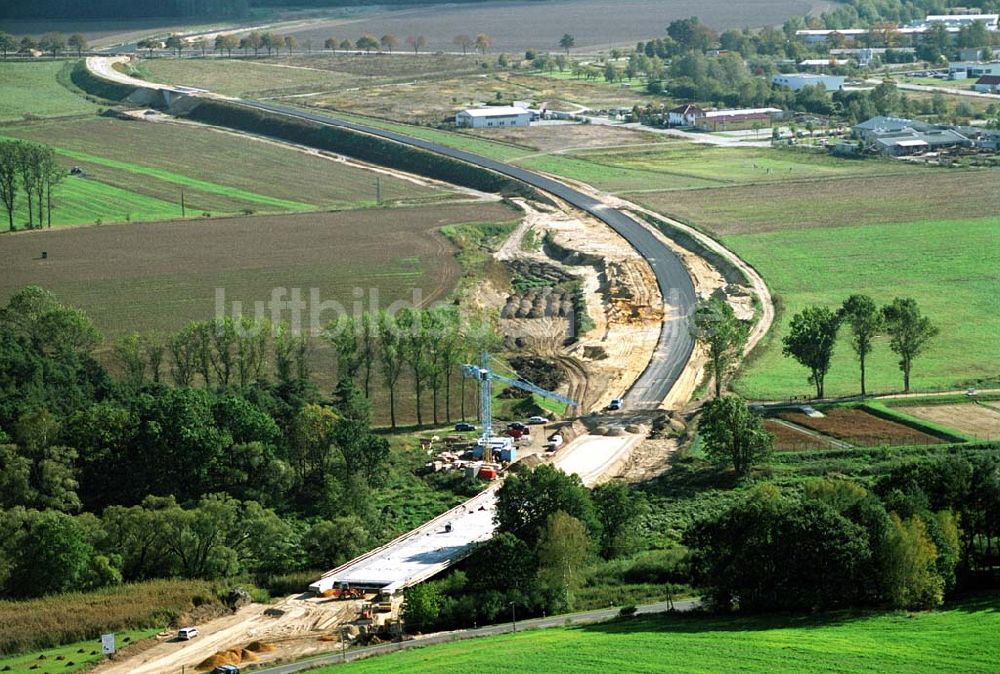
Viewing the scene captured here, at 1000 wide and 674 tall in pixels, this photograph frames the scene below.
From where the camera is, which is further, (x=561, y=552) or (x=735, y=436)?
(x=735, y=436)

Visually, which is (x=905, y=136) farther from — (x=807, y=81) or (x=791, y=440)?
(x=791, y=440)

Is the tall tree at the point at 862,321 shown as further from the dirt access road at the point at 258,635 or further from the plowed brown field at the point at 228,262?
the dirt access road at the point at 258,635

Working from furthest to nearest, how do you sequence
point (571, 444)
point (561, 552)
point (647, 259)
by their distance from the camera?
point (647, 259), point (571, 444), point (561, 552)

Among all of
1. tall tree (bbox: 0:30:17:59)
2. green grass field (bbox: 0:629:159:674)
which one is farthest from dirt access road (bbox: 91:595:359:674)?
tall tree (bbox: 0:30:17:59)

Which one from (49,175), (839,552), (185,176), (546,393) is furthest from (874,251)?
(185,176)

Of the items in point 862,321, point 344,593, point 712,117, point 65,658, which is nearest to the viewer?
point 65,658

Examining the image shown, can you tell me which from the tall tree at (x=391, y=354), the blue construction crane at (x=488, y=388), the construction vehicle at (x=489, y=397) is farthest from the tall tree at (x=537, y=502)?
the tall tree at (x=391, y=354)

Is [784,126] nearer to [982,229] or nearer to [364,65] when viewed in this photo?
[982,229]
